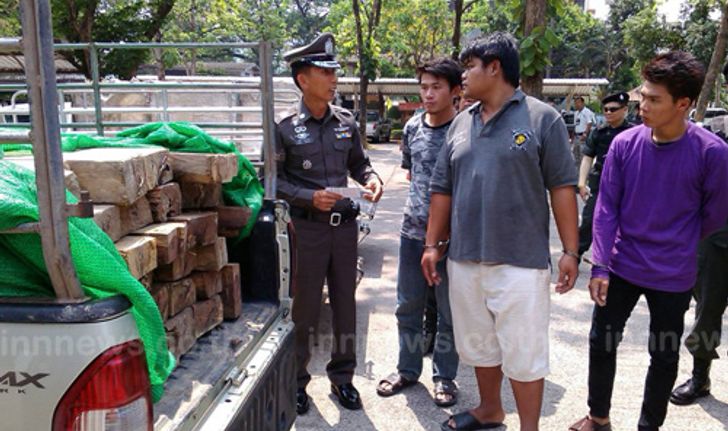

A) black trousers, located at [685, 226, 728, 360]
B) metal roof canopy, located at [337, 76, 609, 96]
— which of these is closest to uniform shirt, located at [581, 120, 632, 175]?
black trousers, located at [685, 226, 728, 360]

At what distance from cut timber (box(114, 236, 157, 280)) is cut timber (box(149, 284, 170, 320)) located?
0.13m

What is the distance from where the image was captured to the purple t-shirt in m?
2.70

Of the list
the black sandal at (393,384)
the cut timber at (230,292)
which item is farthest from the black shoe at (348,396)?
the cut timber at (230,292)

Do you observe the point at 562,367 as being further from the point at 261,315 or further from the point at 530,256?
the point at 261,315

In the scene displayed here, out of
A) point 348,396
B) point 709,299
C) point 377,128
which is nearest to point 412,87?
point 377,128

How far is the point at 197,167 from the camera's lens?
7.72 feet

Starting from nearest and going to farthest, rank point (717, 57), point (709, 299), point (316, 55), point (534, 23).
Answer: point (316, 55)
point (709, 299)
point (534, 23)
point (717, 57)

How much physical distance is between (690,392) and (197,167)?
2947mm

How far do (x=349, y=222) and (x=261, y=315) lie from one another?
93 centimetres

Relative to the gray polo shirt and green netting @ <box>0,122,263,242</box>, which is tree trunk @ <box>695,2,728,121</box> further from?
green netting @ <box>0,122,263,242</box>

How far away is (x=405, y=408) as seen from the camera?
11.3 feet

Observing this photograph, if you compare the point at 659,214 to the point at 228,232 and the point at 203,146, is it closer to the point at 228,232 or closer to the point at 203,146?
the point at 228,232

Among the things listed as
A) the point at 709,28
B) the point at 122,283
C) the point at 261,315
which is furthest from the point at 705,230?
the point at 709,28

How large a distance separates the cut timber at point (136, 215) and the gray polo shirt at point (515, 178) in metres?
1.36
